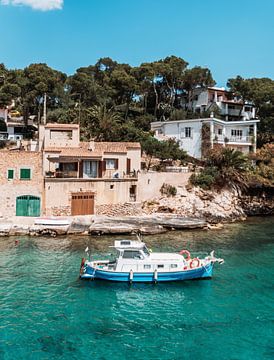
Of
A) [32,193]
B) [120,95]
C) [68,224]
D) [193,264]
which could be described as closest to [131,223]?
[68,224]

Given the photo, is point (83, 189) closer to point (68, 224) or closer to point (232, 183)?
point (68, 224)

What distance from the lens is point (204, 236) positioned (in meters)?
33.7

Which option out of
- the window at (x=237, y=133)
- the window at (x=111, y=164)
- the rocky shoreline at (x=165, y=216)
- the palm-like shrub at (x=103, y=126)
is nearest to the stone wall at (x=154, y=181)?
the rocky shoreline at (x=165, y=216)

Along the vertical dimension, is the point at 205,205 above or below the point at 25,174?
below

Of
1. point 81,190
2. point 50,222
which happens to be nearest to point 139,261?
point 50,222

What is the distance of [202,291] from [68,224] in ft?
54.3

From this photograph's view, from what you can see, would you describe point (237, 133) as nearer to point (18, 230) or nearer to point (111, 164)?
point (111, 164)

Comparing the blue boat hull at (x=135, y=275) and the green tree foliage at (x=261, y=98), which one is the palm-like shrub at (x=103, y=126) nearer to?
the green tree foliage at (x=261, y=98)

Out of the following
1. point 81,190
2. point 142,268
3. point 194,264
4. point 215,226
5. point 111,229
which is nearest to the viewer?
point 142,268

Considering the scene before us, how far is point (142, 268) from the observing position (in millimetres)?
23094

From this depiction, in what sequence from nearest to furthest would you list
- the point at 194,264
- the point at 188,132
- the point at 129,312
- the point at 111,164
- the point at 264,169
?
1. the point at 129,312
2. the point at 194,264
3. the point at 111,164
4. the point at 264,169
5. the point at 188,132

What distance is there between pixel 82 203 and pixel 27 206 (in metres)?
5.53

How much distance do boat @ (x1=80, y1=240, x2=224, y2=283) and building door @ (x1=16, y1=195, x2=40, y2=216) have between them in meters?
15.9

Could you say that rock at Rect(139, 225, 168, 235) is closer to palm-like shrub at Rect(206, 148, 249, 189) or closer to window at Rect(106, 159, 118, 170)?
window at Rect(106, 159, 118, 170)
